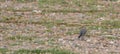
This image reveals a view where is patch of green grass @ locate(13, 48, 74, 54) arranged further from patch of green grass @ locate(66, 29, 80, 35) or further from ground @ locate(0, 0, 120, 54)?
patch of green grass @ locate(66, 29, 80, 35)

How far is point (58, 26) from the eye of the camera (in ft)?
61.4

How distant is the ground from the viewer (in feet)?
47.3

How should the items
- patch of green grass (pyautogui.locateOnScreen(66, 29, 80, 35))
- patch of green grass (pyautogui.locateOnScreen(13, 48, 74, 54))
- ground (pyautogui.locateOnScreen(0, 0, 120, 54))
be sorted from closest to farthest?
patch of green grass (pyautogui.locateOnScreen(13, 48, 74, 54))
ground (pyautogui.locateOnScreen(0, 0, 120, 54))
patch of green grass (pyautogui.locateOnScreen(66, 29, 80, 35))

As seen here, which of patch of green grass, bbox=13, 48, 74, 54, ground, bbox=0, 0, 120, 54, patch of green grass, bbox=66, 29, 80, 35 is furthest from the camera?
patch of green grass, bbox=66, 29, 80, 35

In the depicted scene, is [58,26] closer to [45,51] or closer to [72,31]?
[72,31]

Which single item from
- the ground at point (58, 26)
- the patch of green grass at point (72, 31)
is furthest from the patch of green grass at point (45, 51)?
the patch of green grass at point (72, 31)

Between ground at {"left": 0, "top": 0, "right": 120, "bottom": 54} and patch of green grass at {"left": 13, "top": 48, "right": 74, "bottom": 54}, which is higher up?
patch of green grass at {"left": 13, "top": 48, "right": 74, "bottom": 54}

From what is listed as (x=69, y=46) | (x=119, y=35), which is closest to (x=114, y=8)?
(x=119, y=35)

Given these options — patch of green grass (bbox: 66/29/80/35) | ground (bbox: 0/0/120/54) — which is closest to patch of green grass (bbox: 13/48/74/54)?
ground (bbox: 0/0/120/54)

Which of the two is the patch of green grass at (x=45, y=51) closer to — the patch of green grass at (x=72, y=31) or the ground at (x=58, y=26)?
the ground at (x=58, y=26)

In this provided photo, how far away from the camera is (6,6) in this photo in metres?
23.5

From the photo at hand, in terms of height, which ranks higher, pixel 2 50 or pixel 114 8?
pixel 2 50

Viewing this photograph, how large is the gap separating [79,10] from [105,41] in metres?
7.33

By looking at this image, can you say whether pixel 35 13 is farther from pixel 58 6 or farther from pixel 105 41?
pixel 105 41
